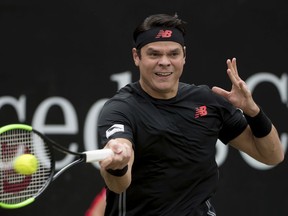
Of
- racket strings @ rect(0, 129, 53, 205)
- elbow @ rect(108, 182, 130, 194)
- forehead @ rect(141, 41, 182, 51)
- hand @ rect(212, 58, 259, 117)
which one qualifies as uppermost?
forehead @ rect(141, 41, 182, 51)

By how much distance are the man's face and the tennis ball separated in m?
0.86

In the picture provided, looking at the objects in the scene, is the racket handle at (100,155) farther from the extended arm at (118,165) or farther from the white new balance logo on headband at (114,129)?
the white new balance logo on headband at (114,129)

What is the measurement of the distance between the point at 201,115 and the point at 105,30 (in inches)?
75.0

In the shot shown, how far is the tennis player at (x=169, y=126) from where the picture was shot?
170 inches

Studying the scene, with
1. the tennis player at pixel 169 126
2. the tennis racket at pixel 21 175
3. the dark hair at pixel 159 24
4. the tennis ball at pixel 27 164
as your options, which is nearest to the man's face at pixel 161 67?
the tennis player at pixel 169 126

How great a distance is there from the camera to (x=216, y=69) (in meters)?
6.41

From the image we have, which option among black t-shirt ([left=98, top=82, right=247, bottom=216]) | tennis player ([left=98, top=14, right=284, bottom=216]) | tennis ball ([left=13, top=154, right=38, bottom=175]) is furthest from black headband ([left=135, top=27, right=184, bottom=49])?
tennis ball ([left=13, top=154, right=38, bottom=175])

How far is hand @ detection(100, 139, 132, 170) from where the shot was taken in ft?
12.4

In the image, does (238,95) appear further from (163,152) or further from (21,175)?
(21,175)

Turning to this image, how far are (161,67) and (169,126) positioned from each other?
317 millimetres

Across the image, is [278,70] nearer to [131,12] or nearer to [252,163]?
[252,163]

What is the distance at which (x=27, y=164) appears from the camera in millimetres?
3873

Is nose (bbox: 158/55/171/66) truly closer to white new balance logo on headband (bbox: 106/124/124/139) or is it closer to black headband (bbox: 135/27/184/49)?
black headband (bbox: 135/27/184/49)

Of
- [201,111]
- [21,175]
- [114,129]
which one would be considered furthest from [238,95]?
[21,175]
